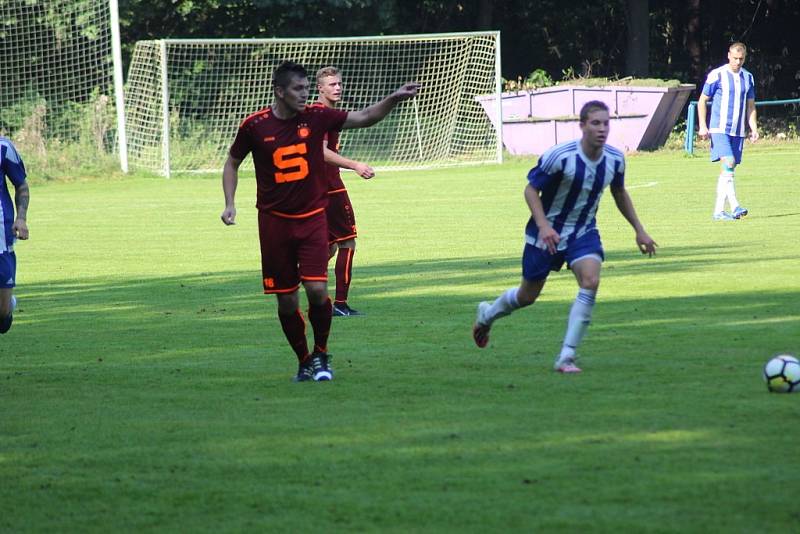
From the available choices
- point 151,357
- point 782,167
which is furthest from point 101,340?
point 782,167

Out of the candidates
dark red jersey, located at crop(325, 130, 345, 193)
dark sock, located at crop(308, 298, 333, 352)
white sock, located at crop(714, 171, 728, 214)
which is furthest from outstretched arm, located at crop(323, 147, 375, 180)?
white sock, located at crop(714, 171, 728, 214)

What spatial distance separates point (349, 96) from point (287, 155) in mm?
28703

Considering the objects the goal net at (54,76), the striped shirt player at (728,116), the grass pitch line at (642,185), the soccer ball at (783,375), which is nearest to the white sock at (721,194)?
the striped shirt player at (728,116)

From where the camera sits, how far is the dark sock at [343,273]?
1119cm

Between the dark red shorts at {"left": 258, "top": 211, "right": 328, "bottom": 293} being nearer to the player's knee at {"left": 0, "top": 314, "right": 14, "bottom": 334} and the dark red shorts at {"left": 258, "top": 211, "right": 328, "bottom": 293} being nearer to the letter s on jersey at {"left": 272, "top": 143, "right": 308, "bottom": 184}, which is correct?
the letter s on jersey at {"left": 272, "top": 143, "right": 308, "bottom": 184}

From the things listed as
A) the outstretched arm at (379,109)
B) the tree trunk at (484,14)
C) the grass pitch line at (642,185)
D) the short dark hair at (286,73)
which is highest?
the tree trunk at (484,14)

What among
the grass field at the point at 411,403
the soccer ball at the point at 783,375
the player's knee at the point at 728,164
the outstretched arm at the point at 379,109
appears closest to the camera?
the grass field at the point at 411,403

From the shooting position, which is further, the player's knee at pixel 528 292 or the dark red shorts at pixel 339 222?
the dark red shorts at pixel 339 222

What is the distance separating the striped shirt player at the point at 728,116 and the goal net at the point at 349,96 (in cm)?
1412

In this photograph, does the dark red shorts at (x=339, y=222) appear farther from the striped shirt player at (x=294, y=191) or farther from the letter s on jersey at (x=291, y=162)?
the letter s on jersey at (x=291, y=162)

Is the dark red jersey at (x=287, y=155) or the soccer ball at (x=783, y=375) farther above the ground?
the dark red jersey at (x=287, y=155)

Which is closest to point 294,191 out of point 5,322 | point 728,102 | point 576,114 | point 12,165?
point 12,165

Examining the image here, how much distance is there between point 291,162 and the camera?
7.99 m

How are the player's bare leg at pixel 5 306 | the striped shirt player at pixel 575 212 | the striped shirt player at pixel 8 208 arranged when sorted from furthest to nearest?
the player's bare leg at pixel 5 306 < the striped shirt player at pixel 8 208 < the striped shirt player at pixel 575 212
